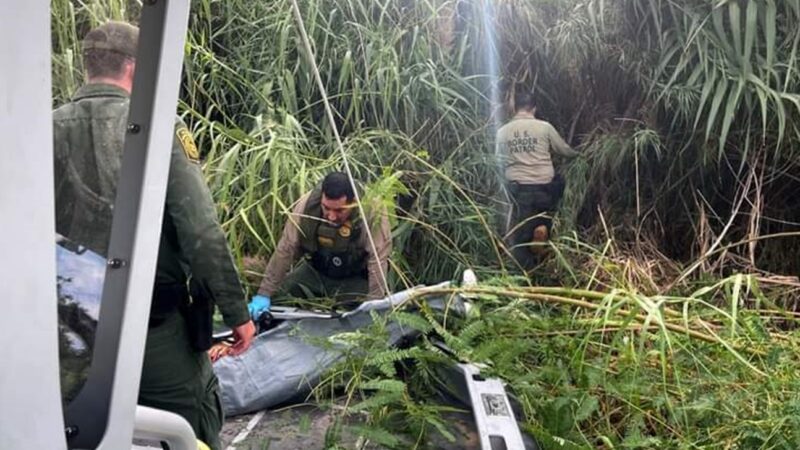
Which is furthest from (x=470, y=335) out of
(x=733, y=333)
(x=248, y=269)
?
(x=248, y=269)

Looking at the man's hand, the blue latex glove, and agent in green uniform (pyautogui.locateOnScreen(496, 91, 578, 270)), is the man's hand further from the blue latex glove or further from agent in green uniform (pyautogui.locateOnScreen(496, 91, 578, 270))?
agent in green uniform (pyautogui.locateOnScreen(496, 91, 578, 270))

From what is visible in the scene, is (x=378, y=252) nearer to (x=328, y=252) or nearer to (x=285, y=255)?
(x=328, y=252)

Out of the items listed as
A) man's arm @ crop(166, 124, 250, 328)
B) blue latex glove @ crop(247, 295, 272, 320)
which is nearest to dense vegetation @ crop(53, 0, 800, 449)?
blue latex glove @ crop(247, 295, 272, 320)

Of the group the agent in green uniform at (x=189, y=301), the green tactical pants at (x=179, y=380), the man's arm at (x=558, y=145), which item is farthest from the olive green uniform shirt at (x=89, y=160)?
the man's arm at (x=558, y=145)

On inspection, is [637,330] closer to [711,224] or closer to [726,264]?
[726,264]

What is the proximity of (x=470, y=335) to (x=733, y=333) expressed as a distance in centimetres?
86

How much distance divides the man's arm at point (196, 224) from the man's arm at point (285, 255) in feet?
4.76

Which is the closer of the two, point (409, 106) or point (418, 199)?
point (418, 199)

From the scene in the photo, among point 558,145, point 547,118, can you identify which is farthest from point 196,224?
point 547,118

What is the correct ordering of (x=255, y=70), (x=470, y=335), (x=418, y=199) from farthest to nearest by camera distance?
(x=255, y=70), (x=418, y=199), (x=470, y=335)

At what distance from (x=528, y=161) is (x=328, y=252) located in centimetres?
173

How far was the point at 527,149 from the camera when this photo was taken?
4.60 m

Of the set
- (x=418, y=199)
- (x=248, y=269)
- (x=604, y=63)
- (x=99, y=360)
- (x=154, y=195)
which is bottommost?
(x=248, y=269)

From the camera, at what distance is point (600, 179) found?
4520 millimetres
